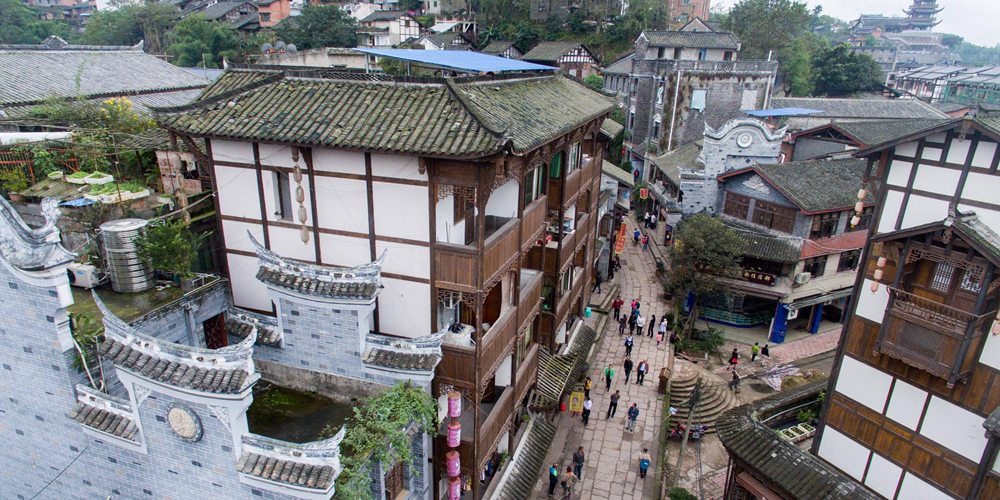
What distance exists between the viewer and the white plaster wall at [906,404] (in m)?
A: 13.4

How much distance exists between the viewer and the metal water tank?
1332cm

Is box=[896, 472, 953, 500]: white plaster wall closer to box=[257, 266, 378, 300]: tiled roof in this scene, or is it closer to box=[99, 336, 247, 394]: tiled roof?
box=[257, 266, 378, 300]: tiled roof

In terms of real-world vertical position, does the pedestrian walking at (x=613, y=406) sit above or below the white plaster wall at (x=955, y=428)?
below

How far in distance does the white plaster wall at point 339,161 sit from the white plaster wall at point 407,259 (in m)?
2.00

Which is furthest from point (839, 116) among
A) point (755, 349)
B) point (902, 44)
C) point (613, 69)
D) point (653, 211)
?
point (902, 44)

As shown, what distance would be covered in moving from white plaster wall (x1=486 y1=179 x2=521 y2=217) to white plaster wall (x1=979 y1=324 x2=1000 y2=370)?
12.7 meters

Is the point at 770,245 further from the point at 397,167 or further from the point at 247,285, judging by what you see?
the point at 247,285

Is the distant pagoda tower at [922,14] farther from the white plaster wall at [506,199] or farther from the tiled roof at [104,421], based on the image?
the tiled roof at [104,421]

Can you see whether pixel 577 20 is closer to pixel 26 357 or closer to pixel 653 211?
pixel 653 211

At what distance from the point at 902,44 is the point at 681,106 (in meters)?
135

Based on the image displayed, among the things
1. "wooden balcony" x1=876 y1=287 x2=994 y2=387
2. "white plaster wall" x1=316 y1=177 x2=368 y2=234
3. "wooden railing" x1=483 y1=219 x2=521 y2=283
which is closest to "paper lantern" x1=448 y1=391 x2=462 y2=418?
"wooden railing" x1=483 y1=219 x2=521 y2=283

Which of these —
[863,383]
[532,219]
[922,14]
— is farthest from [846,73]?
[922,14]

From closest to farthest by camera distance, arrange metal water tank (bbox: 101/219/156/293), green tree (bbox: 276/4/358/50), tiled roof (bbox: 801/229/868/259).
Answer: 1. metal water tank (bbox: 101/219/156/293)
2. tiled roof (bbox: 801/229/868/259)
3. green tree (bbox: 276/4/358/50)

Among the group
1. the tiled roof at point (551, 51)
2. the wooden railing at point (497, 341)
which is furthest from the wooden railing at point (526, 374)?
the tiled roof at point (551, 51)
